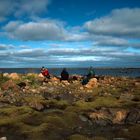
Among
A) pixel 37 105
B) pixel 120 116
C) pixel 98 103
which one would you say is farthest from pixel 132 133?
pixel 37 105

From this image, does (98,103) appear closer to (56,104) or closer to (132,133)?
(56,104)

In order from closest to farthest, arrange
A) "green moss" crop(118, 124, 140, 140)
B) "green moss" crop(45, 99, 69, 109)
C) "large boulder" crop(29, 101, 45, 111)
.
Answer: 1. "green moss" crop(118, 124, 140, 140)
2. "large boulder" crop(29, 101, 45, 111)
3. "green moss" crop(45, 99, 69, 109)

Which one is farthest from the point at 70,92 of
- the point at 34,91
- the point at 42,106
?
the point at 42,106

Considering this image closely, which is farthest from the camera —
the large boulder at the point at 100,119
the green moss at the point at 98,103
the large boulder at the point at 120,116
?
the green moss at the point at 98,103

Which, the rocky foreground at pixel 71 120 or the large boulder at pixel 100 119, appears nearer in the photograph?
the rocky foreground at pixel 71 120

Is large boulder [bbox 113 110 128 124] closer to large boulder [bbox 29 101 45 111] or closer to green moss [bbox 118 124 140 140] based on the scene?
green moss [bbox 118 124 140 140]

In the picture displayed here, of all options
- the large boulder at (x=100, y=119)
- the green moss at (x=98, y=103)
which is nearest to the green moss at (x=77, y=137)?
the large boulder at (x=100, y=119)

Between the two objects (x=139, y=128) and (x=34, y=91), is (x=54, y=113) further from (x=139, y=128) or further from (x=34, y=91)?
(x=34, y=91)

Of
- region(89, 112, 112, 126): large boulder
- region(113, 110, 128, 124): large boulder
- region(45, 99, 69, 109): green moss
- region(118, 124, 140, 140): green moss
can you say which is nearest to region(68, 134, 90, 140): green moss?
region(118, 124, 140, 140): green moss

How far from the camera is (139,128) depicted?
1800 centimetres

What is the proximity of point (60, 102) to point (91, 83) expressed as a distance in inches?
591

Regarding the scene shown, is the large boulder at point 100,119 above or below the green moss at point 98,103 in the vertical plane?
below

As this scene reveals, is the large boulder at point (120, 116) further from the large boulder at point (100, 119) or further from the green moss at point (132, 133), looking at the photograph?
the green moss at point (132, 133)

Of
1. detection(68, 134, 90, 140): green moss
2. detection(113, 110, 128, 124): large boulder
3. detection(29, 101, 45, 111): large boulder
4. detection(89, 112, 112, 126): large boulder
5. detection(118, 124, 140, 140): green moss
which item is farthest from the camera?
detection(29, 101, 45, 111): large boulder
